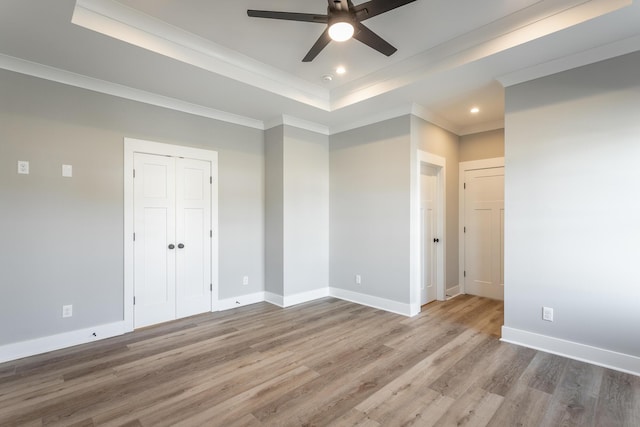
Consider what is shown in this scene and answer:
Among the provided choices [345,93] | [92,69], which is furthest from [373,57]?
[92,69]

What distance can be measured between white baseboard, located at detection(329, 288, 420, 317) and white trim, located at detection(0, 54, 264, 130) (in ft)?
9.81

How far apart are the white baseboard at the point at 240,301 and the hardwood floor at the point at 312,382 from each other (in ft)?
2.36

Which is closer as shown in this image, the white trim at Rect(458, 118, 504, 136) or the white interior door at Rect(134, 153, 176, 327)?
the white interior door at Rect(134, 153, 176, 327)

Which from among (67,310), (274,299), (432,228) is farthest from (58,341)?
(432,228)

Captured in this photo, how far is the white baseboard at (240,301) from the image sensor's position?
14.0ft

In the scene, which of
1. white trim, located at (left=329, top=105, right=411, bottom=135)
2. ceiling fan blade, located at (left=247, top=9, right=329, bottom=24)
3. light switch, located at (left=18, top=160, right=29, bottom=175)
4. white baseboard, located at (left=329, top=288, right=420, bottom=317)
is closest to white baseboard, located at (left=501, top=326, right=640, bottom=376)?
white baseboard, located at (left=329, top=288, right=420, bottom=317)

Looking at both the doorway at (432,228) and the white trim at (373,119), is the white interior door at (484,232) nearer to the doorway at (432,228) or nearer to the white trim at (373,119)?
the doorway at (432,228)

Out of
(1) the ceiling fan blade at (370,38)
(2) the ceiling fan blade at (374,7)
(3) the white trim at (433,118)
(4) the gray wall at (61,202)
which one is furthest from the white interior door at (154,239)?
(3) the white trim at (433,118)

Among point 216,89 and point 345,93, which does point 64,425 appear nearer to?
point 216,89

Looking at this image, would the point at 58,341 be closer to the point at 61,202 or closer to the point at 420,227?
the point at 61,202

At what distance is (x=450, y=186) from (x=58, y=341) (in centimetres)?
529

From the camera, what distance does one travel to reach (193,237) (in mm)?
4020

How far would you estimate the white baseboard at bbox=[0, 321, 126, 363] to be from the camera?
2777mm

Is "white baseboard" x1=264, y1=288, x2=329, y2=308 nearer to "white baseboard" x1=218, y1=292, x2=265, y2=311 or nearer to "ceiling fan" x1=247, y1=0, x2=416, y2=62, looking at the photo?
"white baseboard" x1=218, y1=292, x2=265, y2=311
